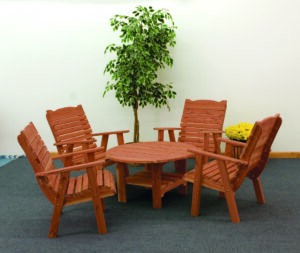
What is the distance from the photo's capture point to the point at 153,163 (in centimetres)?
364

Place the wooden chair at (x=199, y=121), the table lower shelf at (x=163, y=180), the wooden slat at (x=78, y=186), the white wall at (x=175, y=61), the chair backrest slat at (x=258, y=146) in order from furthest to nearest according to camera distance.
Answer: the white wall at (x=175, y=61)
the wooden chair at (x=199, y=121)
the table lower shelf at (x=163, y=180)
the wooden slat at (x=78, y=186)
the chair backrest slat at (x=258, y=146)

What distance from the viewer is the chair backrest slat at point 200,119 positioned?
4.60 metres

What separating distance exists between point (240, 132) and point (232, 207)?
6.93ft

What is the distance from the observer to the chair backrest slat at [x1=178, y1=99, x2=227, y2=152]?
460cm

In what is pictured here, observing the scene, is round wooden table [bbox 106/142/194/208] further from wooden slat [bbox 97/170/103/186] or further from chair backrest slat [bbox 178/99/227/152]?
chair backrest slat [bbox 178/99/227/152]

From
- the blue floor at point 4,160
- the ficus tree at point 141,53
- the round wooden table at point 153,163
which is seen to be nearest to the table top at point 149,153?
the round wooden table at point 153,163

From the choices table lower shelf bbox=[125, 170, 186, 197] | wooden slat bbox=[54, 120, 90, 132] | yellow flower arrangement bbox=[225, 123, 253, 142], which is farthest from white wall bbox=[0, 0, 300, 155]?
table lower shelf bbox=[125, 170, 186, 197]

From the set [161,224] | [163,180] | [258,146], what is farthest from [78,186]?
[258,146]

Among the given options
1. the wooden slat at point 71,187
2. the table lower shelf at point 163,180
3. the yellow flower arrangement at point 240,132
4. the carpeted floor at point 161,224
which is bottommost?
the carpeted floor at point 161,224

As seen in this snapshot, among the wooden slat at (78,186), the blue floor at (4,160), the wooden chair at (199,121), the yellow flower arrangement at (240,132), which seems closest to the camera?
the wooden slat at (78,186)

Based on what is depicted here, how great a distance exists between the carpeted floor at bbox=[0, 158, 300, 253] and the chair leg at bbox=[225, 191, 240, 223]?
0.07 metres

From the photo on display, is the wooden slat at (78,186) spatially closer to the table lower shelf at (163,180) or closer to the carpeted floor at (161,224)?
the carpeted floor at (161,224)

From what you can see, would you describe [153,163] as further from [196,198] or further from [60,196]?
[60,196]

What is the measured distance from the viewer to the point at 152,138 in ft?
19.8
